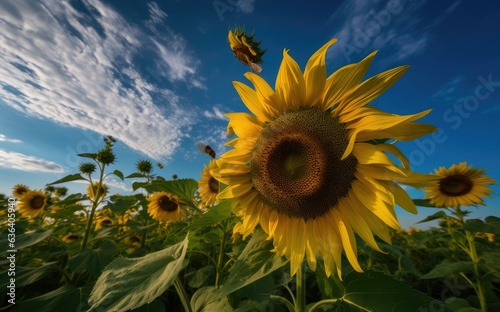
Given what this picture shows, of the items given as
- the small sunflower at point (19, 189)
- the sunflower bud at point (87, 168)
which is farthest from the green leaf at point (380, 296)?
the small sunflower at point (19, 189)

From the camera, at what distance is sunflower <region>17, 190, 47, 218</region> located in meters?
5.35

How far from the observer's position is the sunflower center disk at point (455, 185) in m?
4.18

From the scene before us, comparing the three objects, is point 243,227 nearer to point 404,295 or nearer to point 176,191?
point 176,191

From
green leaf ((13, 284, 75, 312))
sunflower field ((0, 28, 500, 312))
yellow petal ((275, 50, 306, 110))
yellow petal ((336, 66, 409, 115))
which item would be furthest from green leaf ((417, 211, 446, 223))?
green leaf ((13, 284, 75, 312))

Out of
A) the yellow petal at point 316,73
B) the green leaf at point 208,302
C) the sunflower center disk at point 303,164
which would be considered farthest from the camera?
the green leaf at point 208,302

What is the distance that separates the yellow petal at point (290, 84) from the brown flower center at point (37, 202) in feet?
19.8

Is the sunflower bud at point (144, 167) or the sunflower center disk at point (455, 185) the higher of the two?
the sunflower bud at point (144, 167)

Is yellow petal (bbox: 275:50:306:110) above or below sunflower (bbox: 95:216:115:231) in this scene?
below

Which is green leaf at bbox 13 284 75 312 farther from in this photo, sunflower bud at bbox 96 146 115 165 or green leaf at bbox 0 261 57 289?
sunflower bud at bbox 96 146 115 165

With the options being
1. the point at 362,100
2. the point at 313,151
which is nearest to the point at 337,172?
the point at 313,151

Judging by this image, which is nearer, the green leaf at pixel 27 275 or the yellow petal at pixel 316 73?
the yellow petal at pixel 316 73

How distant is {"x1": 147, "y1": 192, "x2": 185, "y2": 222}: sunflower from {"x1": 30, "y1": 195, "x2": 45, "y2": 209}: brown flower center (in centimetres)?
260

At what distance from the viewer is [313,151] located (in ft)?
5.30

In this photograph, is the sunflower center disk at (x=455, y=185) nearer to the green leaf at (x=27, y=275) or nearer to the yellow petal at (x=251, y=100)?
the yellow petal at (x=251, y=100)
